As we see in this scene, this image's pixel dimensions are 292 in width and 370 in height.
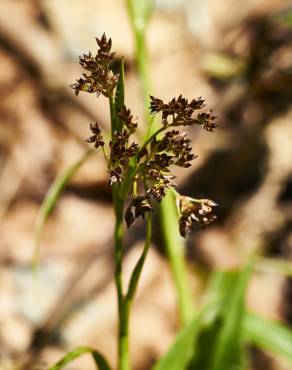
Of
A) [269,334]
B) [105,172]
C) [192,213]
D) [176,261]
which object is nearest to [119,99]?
[192,213]

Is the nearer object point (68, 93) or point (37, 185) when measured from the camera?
point (37, 185)

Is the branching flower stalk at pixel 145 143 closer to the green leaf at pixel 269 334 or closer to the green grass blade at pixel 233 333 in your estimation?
the green grass blade at pixel 233 333

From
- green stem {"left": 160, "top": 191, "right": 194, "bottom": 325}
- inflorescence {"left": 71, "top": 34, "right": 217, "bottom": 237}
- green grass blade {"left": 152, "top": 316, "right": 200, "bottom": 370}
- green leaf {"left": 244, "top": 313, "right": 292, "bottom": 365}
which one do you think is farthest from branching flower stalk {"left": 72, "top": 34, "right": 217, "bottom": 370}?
green stem {"left": 160, "top": 191, "right": 194, "bottom": 325}

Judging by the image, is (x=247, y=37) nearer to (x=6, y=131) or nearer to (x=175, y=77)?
(x=175, y=77)

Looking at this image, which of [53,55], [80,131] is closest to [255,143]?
[80,131]

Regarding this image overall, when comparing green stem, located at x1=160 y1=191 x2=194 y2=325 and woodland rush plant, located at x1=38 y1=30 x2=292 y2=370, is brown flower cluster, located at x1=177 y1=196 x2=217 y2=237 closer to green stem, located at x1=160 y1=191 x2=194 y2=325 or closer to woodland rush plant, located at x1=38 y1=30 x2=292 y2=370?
woodland rush plant, located at x1=38 y1=30 x2=292 y2=370

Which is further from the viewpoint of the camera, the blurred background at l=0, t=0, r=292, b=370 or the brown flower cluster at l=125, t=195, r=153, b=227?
the blurred background at l=0, t=0, r=292, b=370
